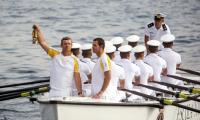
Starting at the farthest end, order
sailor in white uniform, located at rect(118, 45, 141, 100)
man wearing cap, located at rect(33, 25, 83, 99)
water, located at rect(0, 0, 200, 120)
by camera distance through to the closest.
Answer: water, located at rect(0, 0, 200, 120) → sailor in white uniform, located at rect(118, 45, 141, 100) → man wearing cap, located at rect(33, 25, 83, 99)

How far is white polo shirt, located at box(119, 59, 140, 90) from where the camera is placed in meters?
13.2

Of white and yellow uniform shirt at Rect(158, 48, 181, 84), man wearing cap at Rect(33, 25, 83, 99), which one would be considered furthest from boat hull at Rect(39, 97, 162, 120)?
white and yellow uniform shirt at Rect(158, 48, 181, 84)

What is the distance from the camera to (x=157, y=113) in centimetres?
1309

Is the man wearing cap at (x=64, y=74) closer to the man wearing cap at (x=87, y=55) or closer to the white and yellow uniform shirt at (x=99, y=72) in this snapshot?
the white and yellow uniform shirt at (x=99, y=72)

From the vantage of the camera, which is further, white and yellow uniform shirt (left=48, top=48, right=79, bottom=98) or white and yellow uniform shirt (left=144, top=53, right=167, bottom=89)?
white and yellow uniform shirt (left=144, top=53, right=167, bottom=89)

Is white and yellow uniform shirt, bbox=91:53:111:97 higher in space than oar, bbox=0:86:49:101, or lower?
higher

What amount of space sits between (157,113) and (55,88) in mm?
2196

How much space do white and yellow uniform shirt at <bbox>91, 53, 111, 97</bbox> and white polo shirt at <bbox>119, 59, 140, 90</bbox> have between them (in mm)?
1096

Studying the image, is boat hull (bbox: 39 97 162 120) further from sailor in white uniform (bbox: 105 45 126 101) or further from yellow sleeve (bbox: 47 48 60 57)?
yellow sleeve (bbox: 47 48 60 57)

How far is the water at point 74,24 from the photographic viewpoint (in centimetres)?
2423

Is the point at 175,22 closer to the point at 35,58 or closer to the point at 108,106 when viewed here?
the point at 35,58

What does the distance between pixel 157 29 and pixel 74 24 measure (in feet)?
59.9

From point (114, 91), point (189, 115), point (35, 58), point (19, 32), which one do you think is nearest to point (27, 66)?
point (35, 58)

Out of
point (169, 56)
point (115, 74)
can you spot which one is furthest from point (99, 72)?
point (169, 56)
